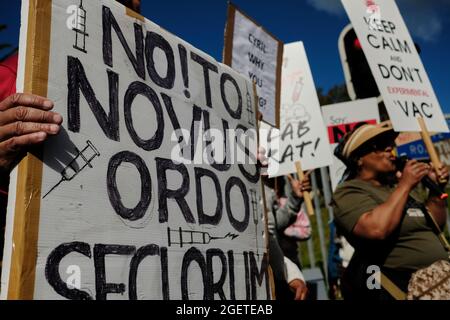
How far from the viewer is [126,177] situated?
1.40 m

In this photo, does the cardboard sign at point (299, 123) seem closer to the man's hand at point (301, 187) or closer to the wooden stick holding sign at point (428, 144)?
the man's hand at point (301, 187)

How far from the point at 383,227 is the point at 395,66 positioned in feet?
4.74

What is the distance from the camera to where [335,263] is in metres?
4.89

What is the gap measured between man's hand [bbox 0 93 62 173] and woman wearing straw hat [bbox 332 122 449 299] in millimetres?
1675

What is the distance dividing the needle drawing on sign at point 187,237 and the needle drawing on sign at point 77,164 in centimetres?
36

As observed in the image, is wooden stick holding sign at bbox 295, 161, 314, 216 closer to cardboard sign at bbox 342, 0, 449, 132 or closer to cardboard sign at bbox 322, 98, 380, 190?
cardboard sign at bbox 342, 0, 449, 132

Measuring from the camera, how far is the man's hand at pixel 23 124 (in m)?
1.16

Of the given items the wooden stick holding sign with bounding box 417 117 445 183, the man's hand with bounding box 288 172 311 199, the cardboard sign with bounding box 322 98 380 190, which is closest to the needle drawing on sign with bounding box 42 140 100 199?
the man's hand with bounding box 288 172 311 199

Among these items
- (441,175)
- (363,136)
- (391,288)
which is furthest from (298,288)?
(441,175)

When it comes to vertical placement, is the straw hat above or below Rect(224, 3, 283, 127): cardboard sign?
below

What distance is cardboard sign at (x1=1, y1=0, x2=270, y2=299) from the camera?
1169 millimetres

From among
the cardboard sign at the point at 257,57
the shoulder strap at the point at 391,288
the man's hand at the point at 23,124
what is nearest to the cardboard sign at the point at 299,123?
the cardboard sign at the point at 257,57

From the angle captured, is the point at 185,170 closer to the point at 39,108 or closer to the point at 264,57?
the point at 39,108
